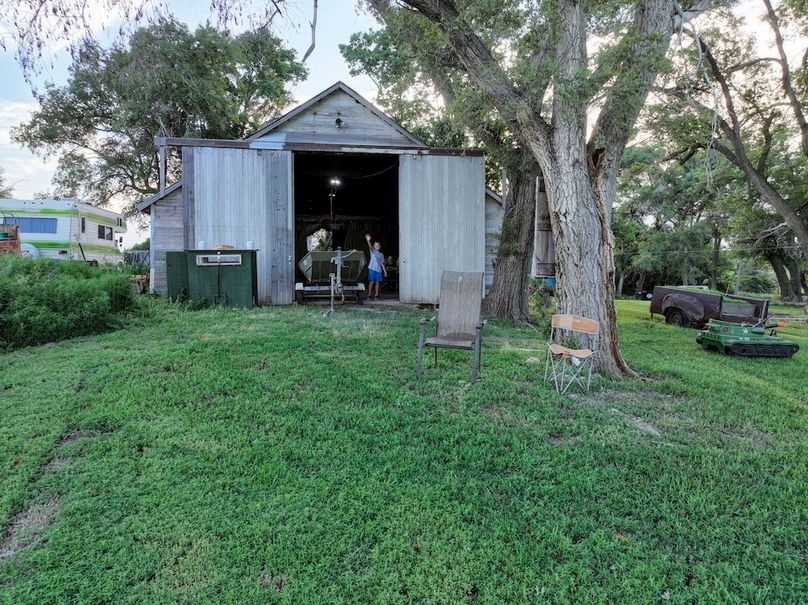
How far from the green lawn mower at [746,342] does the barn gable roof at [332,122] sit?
7.38 metres

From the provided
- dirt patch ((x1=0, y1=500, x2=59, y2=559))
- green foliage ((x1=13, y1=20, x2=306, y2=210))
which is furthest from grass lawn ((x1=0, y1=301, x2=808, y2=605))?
green foliage ((x1=13, y1=20, x2=306, y2=210))

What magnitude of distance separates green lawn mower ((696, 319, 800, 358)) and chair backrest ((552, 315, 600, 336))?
3.82 meters

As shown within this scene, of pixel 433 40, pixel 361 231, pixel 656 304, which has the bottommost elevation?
pixel 656 304

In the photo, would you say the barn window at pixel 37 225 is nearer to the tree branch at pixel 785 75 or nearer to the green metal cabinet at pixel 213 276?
the green metal cabinet at pixel 213 276

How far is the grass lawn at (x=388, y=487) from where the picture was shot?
216 centimetres

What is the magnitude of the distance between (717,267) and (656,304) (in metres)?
25.5

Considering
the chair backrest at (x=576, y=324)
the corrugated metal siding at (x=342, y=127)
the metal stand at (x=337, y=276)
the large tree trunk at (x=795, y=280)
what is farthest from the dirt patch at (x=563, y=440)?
the large tree trunk at (x=795, y=280)

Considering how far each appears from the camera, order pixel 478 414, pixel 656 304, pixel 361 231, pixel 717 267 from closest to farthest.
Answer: pixel 478 414 < pixel 656 304 < pixel 361 231 < pixel 717 267

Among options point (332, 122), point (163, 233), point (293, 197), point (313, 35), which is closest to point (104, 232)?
point (163, 233)

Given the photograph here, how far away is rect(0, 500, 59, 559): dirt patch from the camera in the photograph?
7.77ft

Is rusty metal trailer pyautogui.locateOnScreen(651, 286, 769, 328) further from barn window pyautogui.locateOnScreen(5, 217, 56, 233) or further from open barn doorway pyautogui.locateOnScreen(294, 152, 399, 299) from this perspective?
barn window pyautogui.locateOnScreen(5, 217, 56, 233)

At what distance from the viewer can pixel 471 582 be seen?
2.14 m

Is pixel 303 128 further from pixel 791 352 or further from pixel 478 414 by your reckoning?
pixel 791 352

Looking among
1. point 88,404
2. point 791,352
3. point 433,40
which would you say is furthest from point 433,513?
point 791,352
